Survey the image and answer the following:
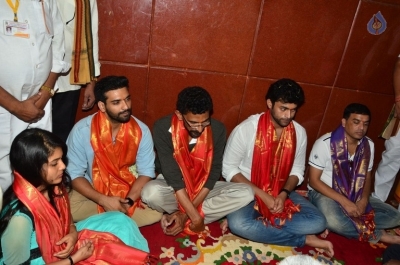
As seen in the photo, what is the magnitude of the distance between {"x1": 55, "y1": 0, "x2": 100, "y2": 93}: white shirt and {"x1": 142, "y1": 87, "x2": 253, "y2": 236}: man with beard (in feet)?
2.38

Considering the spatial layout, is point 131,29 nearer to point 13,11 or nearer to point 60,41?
point 60,41

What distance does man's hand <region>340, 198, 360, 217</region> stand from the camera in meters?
3.13

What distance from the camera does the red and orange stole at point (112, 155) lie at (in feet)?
8.75

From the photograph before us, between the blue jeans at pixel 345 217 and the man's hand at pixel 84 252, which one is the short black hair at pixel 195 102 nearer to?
the man's hand at pixel 84 252

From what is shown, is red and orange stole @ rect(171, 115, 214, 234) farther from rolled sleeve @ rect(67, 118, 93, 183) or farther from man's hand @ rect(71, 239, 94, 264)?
man's hand @ rect(71, 239, 94, 264)

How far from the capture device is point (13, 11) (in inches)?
83.4

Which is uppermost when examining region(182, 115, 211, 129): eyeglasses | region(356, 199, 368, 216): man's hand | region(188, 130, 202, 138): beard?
region(182, 115, 211, 129): eyeglasses

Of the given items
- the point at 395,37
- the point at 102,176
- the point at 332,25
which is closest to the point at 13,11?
the point at 102,176

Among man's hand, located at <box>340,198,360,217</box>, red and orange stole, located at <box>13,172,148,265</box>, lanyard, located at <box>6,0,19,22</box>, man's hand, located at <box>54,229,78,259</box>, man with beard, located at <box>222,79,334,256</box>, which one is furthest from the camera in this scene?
man's hand, located at <box>340,198,360,217</box>

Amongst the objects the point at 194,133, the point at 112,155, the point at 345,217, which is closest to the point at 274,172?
the point at 345,217

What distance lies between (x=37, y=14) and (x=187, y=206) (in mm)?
1694

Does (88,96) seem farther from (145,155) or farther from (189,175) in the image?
(189,175)

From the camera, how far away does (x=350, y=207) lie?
314 centimetres

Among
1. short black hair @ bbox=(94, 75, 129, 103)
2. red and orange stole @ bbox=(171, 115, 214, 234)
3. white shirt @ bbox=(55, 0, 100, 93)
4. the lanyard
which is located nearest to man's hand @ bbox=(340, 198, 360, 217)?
red and orange stole @ bbox=(171, 115, 214, 234)
